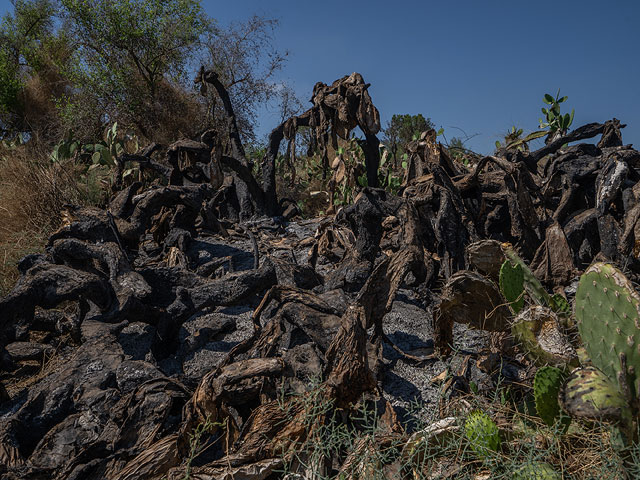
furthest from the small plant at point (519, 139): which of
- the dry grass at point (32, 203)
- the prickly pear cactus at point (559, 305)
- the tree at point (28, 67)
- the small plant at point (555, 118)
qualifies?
the tree at point (28, 67)

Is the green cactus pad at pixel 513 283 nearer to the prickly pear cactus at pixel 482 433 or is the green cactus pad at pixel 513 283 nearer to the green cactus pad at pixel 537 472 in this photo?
the prickly pear cactus at pixel 482 433

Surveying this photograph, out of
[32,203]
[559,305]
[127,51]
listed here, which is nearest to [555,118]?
[559,305]

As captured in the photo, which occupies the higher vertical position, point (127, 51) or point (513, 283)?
point (127, 51)

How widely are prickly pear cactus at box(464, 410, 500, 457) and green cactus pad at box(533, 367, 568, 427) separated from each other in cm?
26

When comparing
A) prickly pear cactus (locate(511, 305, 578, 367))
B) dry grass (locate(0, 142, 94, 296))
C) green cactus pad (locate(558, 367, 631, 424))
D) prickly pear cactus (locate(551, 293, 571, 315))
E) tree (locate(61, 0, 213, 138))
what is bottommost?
green cactus pad (locate(558, 367, 631, 424))

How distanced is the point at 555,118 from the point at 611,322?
680cm

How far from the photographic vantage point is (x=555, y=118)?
7871 mm

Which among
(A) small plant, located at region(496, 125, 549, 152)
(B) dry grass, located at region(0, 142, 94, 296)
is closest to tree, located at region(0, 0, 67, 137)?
(B) dry grass, located at region(0, 142, 94, 296)

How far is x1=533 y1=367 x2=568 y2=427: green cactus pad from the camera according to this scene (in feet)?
7.22

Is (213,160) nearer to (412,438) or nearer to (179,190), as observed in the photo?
(179,190)

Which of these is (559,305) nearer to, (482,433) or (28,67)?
(482,433)

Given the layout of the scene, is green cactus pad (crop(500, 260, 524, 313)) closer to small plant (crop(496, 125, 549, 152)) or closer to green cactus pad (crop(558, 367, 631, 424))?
green cactus pad (crop(558, 367, 631, 424))

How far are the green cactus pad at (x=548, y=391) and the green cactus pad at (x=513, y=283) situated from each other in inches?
27.3

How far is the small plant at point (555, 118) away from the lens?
7.46 metres
